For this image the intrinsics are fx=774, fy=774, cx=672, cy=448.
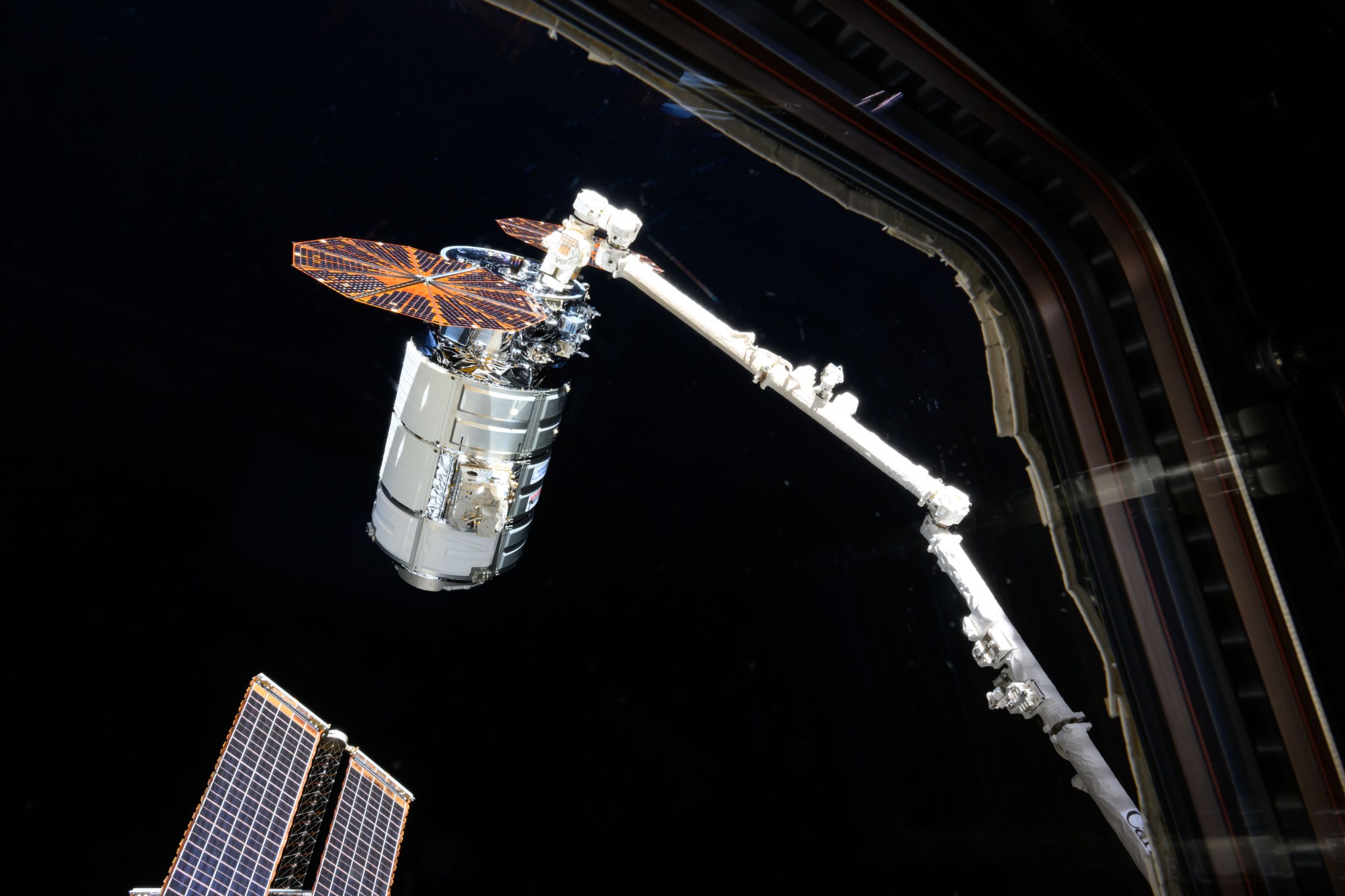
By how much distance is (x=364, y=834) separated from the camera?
2680mm

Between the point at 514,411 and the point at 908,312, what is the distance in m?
1.30

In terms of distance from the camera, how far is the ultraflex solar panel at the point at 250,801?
2.31 m

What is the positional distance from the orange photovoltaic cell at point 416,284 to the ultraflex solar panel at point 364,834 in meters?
1.71

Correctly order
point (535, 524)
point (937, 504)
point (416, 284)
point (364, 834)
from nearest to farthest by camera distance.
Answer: point (416, 284)
point (937, 504)
point (364, 834)
point (535, 524)

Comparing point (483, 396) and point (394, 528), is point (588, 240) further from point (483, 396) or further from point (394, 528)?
point (394, 528)

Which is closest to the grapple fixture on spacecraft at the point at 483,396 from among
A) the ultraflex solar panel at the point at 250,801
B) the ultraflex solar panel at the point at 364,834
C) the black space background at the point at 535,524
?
the black space background at the point at 535,524

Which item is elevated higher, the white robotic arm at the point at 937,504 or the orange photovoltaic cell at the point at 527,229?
the orange photovoltaic cell at the point at 527,229

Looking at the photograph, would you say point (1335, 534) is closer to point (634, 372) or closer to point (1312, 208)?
point (1312, 208)

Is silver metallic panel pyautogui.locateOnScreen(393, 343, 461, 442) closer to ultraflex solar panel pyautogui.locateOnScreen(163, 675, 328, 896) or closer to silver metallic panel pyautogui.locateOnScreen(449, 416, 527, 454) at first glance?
silver metallic panel pyautogui.locateOnScreen(449, 416, 527, 454)

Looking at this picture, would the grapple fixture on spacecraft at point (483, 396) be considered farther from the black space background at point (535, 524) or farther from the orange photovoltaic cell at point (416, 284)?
the black space background at point (535, 524)

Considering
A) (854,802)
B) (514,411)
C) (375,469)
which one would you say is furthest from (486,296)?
(854,802)

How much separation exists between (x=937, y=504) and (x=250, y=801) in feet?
7.63

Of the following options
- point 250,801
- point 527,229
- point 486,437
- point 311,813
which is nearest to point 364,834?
point 311,813

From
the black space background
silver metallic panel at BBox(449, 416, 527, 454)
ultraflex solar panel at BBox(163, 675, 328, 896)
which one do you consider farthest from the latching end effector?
ultraflex solar panel at BBox(163, 675, 328, 896)
